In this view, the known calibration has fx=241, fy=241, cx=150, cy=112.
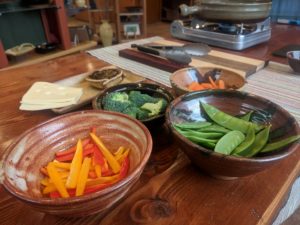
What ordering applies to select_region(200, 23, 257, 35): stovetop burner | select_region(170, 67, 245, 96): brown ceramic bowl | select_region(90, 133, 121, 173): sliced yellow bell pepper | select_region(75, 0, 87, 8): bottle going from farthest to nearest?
select_region(75, 0, 87, 8): bottle
select_region(200, 23, 257, 35): stovetop burner
select_region(170, 67, 245, 96): brown ceramic bowl
select_region(90, 133, 121, 173): sliced yellow bell pepper

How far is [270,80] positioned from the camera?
0.85 m

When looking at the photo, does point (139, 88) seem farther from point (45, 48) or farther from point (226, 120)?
point (45, 48)

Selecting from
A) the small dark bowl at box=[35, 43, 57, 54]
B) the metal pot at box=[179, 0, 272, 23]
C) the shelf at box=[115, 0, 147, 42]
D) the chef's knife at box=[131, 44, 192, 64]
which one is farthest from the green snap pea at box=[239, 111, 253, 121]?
the shelf at box=[115, 0, 147, 42]

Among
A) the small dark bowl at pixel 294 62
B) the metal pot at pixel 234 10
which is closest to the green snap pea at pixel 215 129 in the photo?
the small dark bowl at pixel 294 62

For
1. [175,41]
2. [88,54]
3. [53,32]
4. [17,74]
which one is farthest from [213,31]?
[53,32]

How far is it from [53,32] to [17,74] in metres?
1.85

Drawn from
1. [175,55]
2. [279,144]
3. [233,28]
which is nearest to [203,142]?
[279,144]

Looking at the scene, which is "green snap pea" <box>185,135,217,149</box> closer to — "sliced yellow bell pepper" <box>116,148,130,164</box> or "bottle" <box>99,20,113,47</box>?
"sliced yellow bell pepper" <box>116,148,130,164</box>

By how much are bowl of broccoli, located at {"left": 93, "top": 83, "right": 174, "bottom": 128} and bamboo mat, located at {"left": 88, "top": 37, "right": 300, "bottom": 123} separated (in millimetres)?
210

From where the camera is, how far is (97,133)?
448mm

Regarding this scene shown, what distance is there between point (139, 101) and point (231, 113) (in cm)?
20

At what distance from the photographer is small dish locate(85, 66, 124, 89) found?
707 millimetres

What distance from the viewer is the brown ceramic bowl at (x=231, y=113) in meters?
0.33

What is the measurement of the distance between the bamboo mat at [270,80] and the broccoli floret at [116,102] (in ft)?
0.91
